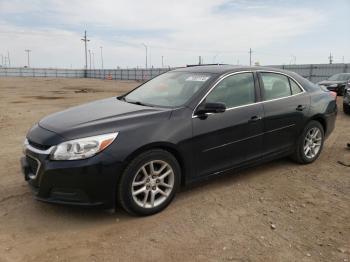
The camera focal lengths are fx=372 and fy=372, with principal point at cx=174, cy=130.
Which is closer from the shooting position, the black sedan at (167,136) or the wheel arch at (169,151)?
the black sedan at (167,136)

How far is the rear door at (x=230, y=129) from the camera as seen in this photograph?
4254 millimetres

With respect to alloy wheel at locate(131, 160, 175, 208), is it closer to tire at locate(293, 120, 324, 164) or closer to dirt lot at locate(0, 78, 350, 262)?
dirt lot at locate(0, 78, 350, 262)

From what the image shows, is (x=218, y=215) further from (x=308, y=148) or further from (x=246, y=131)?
(x=308, y=148)

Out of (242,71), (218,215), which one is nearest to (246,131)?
(242,71)

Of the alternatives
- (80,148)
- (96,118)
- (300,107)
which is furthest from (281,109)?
(80,148)

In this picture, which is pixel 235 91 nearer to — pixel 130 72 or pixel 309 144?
pixel 309 144

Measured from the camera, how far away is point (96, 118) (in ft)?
13.1

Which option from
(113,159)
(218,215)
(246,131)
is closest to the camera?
(113,159)

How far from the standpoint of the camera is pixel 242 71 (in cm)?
495

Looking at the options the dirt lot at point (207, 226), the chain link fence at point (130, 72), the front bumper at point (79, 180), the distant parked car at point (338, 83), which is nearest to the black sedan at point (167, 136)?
the front bumper at point (79, 180)

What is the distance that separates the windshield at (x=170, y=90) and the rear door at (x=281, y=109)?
0.98 meters

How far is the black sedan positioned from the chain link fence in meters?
26.8

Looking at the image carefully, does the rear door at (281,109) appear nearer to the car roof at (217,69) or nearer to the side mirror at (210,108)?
the car roof at (217,69)

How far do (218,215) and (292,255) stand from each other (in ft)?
3.14
